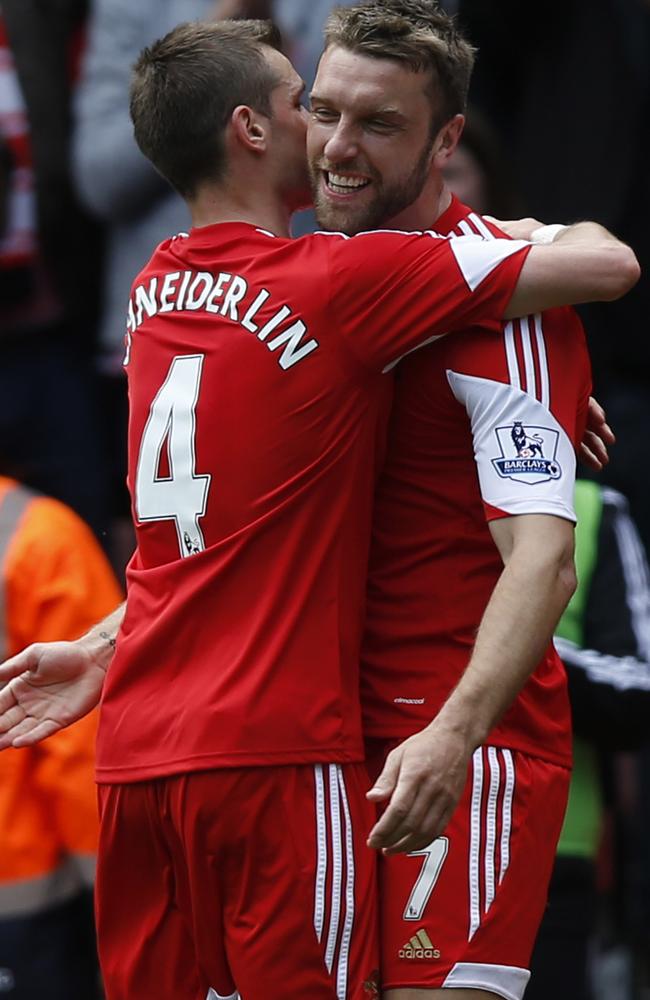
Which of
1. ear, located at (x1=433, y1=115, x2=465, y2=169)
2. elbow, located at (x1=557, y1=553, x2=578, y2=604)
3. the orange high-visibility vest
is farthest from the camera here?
the orange high-visibility vest

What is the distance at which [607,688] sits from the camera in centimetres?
554

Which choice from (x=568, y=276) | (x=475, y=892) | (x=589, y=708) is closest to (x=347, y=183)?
(x=568, y=276)

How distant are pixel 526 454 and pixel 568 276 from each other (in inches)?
13.4

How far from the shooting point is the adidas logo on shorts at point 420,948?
13.5 feet

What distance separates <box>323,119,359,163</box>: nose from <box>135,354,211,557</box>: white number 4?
46 centimetres

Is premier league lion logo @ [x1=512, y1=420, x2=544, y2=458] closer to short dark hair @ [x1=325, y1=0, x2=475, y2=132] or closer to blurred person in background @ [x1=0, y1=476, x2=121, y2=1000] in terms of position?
short dark hair @ [x1=325, y1=0, x2=475, y2=132]

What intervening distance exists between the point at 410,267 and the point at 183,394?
51 cm

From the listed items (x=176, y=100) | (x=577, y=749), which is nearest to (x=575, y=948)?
(x=577, y=749)

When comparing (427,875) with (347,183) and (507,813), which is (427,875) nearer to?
(507,813)

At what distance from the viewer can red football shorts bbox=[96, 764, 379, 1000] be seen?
4086 mm

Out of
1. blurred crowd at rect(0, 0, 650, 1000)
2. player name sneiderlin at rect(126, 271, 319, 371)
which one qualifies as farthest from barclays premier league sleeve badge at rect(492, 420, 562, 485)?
blurred crowd at rect(0, 0, 650, 1000)

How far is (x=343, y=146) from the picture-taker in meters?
4.23

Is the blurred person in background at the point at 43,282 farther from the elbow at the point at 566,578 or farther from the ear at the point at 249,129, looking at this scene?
the elbow at the point at 566,578

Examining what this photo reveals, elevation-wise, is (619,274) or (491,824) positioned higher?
(619,274)
